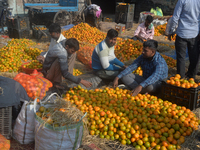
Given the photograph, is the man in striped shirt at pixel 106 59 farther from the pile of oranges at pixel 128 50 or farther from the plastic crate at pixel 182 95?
the pile of oranges at pixel 128 50

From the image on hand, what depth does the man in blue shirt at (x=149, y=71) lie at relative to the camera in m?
4.27

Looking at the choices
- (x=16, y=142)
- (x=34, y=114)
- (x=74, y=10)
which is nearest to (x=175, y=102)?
(x=34, y=114)

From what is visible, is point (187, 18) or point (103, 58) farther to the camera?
point (187, 18)

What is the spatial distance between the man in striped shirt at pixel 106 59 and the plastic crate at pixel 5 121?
2.55 metres

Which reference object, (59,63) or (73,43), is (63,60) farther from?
(73,43)

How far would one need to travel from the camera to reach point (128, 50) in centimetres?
732

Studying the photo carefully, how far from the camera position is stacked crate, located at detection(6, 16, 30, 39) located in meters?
9.71

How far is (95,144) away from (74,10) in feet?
36.1

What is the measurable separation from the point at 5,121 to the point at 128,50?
513 centimetres

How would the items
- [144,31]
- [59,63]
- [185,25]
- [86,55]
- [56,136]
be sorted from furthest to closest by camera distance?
[144,31], [86,55], [185,25], [59,63], [56,136]

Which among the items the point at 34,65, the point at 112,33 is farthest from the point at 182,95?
the point at 34,65

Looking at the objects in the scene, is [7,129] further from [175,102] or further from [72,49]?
[175,102]

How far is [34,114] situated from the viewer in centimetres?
287

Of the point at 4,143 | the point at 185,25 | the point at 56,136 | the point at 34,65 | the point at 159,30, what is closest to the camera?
the point at 56,136
